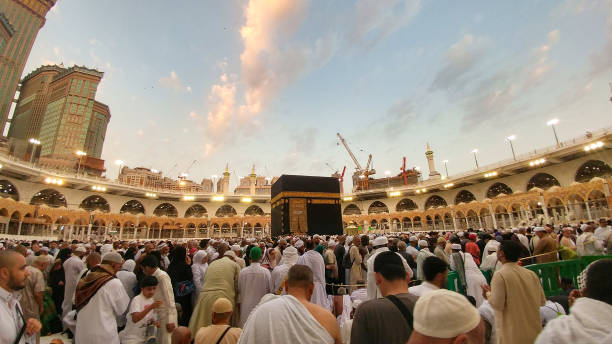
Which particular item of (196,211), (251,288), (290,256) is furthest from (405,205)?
(251,288)

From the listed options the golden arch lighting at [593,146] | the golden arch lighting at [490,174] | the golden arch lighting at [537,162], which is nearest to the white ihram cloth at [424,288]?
the golden arch lighting at [593,146]

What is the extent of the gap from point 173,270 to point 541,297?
A: 13.4ft

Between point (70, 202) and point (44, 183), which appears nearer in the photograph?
point (44, 183)

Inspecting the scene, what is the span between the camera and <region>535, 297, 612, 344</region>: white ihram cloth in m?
0.86

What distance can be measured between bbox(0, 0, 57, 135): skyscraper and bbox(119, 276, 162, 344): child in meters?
66.4

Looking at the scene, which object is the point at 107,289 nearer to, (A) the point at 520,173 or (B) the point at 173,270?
(B) the point at 173,270

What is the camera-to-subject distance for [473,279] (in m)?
3.71

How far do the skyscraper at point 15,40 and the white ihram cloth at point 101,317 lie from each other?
6646cm

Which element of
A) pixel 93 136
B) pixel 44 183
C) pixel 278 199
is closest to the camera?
pixel 278 199

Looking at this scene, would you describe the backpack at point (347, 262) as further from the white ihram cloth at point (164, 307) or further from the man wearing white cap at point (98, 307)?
the man wearing white cap at point (98, 307)

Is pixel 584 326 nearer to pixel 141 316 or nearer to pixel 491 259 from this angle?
pixel 141 316

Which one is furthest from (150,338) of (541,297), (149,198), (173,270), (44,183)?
(149,198)

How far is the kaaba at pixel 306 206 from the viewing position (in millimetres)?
19812

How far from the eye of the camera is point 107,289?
7.48 feet
